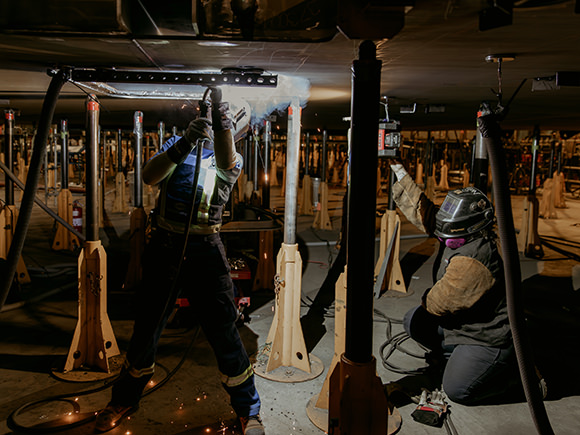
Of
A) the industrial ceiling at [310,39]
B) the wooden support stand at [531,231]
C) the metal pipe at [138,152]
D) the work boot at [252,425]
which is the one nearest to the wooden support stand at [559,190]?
the wooden support stand at [531,231]

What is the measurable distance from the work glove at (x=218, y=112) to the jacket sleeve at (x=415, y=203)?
6.64 feet

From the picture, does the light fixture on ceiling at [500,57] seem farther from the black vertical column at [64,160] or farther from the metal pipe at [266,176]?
the black vertical column at [64,160]

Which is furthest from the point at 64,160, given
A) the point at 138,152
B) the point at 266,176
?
the point at 266,176

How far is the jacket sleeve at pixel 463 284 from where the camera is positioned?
3.42 metres

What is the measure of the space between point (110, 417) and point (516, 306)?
2.61m

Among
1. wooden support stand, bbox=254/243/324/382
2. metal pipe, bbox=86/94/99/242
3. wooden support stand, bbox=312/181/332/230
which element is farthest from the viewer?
wooden support stand, bbox=312/181/332/230

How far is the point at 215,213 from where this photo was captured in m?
3.10

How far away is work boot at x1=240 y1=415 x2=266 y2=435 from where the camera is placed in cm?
300

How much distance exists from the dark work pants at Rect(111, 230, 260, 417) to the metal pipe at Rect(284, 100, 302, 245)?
103 centimetres

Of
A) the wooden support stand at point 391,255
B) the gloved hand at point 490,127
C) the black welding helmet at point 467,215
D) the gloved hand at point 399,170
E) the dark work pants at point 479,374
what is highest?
the gloved hand at point 490,127

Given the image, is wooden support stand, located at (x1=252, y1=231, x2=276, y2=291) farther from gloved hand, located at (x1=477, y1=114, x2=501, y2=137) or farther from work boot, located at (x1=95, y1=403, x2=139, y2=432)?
gloved hand, located at (x1=477, y1=114, x2=501, y2=137)

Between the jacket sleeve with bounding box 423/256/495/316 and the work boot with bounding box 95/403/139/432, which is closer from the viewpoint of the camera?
the work boot with bounding box 95/403/139/432

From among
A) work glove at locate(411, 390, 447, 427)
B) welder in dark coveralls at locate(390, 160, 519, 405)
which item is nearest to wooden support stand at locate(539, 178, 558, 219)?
welder in dark coveralls at locate(390, 160, 519, 405)

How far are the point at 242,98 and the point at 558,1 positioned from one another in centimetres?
233
